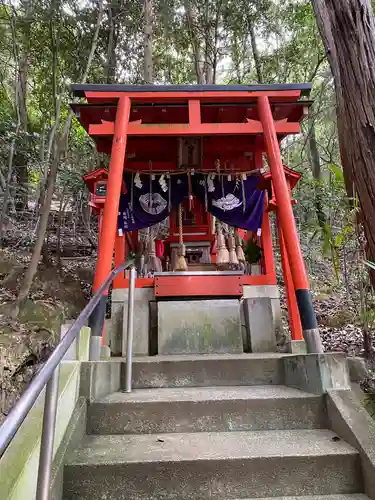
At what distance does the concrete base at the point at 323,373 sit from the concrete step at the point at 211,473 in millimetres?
499

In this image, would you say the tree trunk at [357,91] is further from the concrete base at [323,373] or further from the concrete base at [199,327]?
the concrete base at [199,327]

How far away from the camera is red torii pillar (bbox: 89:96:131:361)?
9.82ft

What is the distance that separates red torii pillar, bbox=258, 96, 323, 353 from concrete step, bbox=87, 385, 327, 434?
25.8 inches

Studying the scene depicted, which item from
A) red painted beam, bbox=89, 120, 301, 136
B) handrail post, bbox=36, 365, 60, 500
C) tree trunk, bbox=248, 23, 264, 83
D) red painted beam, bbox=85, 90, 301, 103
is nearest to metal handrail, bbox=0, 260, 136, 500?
handrail post, bbox=36, 365, 60, 500

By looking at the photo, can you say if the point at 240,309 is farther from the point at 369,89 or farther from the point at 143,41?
the point at 143,41

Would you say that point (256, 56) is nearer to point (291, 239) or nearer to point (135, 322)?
point (291, 239)

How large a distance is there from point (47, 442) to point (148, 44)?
10.2m

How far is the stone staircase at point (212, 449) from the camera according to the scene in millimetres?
1849

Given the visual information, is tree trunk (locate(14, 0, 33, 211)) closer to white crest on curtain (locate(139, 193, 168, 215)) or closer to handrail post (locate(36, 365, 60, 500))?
white crest on curtain (locate(139, 193, 168, 215))

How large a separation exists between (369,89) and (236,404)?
2.43 m

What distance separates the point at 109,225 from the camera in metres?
3.68

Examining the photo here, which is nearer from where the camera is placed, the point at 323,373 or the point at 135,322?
the point at 323,373

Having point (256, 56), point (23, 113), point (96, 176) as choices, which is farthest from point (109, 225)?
point (256, 56)

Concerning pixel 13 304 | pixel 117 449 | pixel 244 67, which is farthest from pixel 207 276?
pixel 244 67
